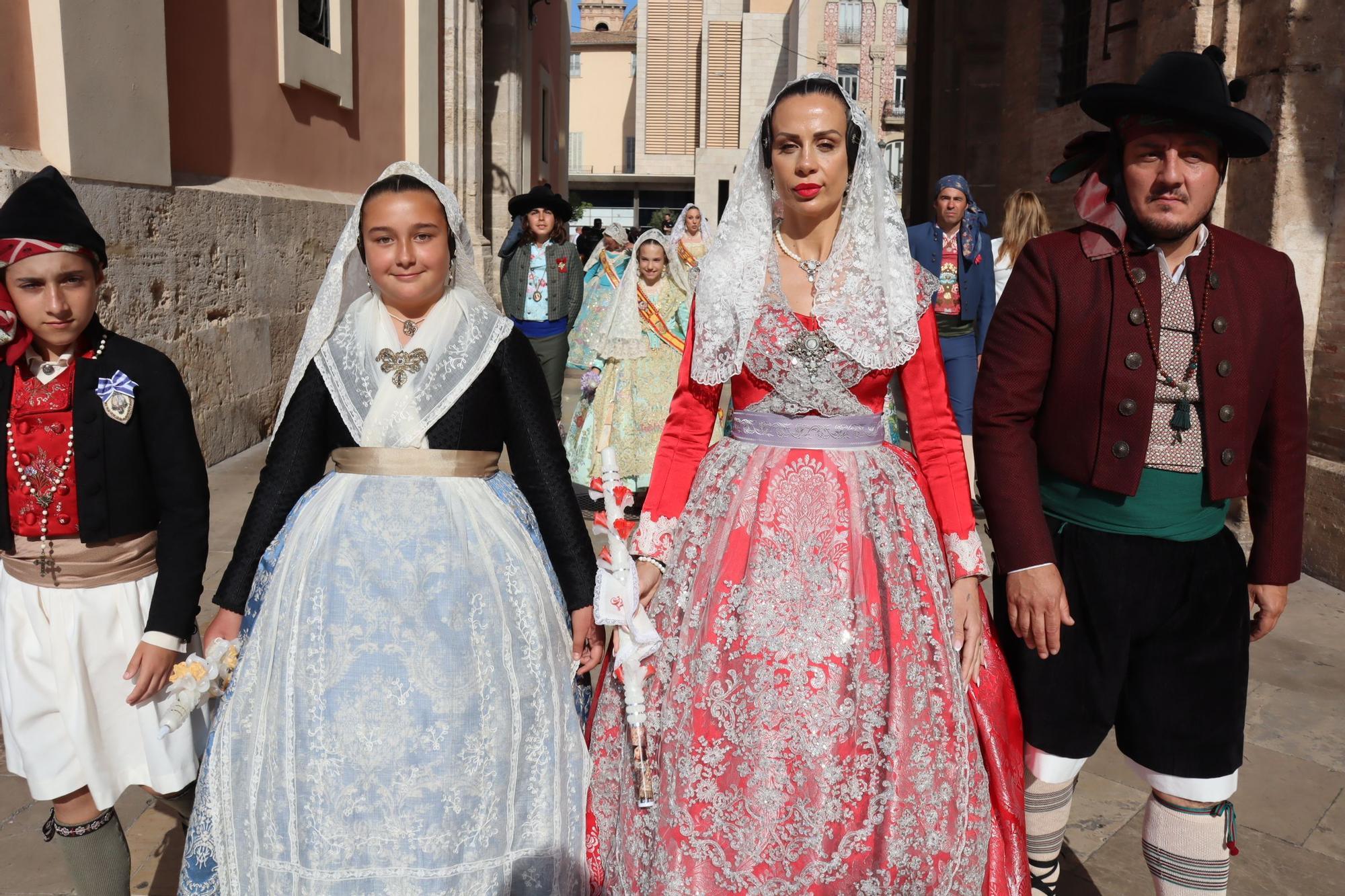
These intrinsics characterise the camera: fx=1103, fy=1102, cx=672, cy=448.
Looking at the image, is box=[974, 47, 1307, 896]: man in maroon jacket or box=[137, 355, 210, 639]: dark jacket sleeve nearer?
box=[974, 47, 1307, 896]: man in maroon jacket

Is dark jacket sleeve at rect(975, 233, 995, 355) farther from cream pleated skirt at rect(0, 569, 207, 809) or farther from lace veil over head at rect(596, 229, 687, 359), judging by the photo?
cream pleated skirt at rect(0, 569, 207, 809)

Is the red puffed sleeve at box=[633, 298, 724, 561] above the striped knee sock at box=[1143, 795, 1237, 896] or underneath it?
above

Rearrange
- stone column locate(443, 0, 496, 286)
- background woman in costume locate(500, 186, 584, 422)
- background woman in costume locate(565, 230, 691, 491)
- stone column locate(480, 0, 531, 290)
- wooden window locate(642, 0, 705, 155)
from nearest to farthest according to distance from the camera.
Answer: background woman in costume locate(565, 230, 691, 491), background woman in costume locate(500, 186, 584, 422), stone column locate(443, 0, 496, 286), stone column locate(480, 0, 531, 290), wooden window locate(642, 0, 705, 155)

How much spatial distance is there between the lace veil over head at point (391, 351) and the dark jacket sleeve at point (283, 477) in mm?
43

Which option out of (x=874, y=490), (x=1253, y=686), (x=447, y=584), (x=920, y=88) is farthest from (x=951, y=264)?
(x=920, y=88)

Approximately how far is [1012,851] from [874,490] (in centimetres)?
83

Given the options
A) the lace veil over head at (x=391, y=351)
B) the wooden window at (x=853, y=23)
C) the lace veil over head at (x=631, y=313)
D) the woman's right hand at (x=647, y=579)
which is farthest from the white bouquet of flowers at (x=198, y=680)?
the wooden window at (x=853, y=23)

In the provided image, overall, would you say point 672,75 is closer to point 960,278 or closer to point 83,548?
point 960,278

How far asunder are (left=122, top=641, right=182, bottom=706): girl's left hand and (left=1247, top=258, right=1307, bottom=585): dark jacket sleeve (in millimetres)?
2405

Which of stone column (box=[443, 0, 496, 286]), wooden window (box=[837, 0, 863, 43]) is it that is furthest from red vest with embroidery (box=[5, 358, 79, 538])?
wooden window (box=[837, 0, 863, 43])

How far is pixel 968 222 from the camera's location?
6.67 m

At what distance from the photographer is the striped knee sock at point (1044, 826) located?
251 centimetres

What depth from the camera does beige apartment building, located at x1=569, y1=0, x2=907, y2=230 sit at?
38000mm

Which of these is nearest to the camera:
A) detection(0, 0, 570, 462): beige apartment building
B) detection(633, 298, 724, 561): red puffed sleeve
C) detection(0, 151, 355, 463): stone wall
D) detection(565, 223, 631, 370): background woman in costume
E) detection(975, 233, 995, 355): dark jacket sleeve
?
detection(633, 298, 724, 561): red puffed sleeve
